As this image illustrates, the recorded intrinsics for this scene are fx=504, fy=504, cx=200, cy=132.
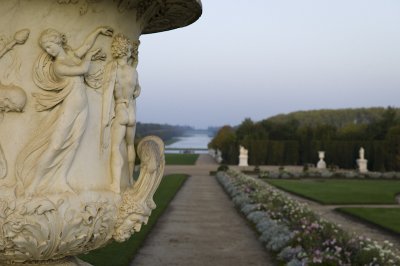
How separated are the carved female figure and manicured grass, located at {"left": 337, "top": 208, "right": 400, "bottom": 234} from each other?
30.4ft

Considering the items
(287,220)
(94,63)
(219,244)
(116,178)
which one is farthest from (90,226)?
(287,220)

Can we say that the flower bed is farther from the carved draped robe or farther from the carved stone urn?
the carved draped robe

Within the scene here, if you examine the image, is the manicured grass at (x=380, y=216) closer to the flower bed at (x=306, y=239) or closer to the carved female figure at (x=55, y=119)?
the flower bed at (x=306, y=239)

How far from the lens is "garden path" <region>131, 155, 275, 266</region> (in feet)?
24.8

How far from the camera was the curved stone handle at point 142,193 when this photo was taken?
2.60 m

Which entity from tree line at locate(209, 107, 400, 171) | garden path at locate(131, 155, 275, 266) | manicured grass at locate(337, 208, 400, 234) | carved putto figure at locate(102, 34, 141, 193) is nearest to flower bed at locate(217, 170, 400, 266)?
garden path at locate(131, 155, 275, 266)

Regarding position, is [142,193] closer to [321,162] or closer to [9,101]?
[9,101]

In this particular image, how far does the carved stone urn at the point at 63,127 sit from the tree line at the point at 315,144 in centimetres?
3193

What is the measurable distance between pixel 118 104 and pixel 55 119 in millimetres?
381

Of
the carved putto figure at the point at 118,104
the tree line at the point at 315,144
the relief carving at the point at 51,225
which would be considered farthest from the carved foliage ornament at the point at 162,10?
the tree line at the point at 315,144

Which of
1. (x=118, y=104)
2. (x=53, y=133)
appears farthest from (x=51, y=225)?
(x=118, y=104)

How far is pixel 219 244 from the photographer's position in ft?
28.7

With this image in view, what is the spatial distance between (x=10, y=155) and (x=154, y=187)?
2.64 feet

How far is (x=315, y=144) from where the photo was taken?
37.7 meters
